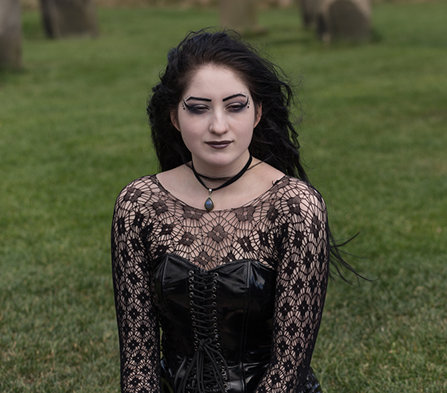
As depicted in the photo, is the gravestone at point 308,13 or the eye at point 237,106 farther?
the gravestone at point 308,13

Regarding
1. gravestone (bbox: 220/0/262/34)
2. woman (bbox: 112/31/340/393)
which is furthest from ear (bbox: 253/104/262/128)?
gravestone (bbox: 220/0/262/34)

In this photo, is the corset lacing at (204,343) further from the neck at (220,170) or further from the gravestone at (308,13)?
the gravestone at (308,13)

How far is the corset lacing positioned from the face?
0.35 metres

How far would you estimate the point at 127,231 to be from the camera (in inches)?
90.5

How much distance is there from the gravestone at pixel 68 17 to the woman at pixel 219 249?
52.1 ft

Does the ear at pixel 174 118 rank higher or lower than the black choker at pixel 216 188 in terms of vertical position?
higher

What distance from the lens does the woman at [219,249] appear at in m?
2.17

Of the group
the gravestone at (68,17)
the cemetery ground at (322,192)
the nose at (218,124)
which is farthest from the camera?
the gravestone at (68,17)

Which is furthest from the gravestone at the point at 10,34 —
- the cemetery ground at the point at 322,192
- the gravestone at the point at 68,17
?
the gravestone at the point at 68,17

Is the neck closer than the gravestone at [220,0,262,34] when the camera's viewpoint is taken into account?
Yes

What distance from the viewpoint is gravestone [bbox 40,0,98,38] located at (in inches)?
685

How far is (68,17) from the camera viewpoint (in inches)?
688

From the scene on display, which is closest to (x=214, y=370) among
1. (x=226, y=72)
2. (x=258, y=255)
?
(x=258, y=255)

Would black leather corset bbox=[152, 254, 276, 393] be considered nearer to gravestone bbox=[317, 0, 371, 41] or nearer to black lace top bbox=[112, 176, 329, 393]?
black lace top bbox=[112, 176, 329, 393]
